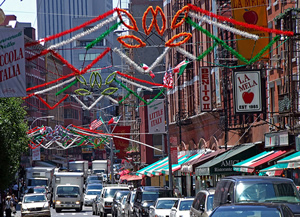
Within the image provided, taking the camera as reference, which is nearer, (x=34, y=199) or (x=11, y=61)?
(x=11, y=61)

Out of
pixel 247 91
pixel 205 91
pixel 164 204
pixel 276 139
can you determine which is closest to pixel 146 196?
pixel 164 204

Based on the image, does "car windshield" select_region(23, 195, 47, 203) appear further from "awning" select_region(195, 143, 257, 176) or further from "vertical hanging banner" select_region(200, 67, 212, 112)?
"awning" select_region(195, 143, 257, 176)

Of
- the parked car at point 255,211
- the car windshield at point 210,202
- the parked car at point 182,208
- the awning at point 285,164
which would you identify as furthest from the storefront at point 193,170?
the parked car at point 255,211

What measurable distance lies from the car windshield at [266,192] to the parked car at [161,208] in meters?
8.89

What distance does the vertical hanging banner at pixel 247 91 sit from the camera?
108 ft

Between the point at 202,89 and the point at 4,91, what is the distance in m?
21.9

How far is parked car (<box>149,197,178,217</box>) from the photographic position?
26.9 metres

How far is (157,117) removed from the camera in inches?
1700

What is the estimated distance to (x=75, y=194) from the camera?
55000 mm

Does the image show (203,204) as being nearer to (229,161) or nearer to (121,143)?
(229,161)

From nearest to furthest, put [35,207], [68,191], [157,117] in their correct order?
[157,117]
[35,207]
[68,191]

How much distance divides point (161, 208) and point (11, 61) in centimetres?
912

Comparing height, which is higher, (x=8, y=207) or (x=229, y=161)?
(x=229, y=161)

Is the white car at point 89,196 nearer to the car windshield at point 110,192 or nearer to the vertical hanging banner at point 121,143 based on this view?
the vertical hanging banner at point 121,143
